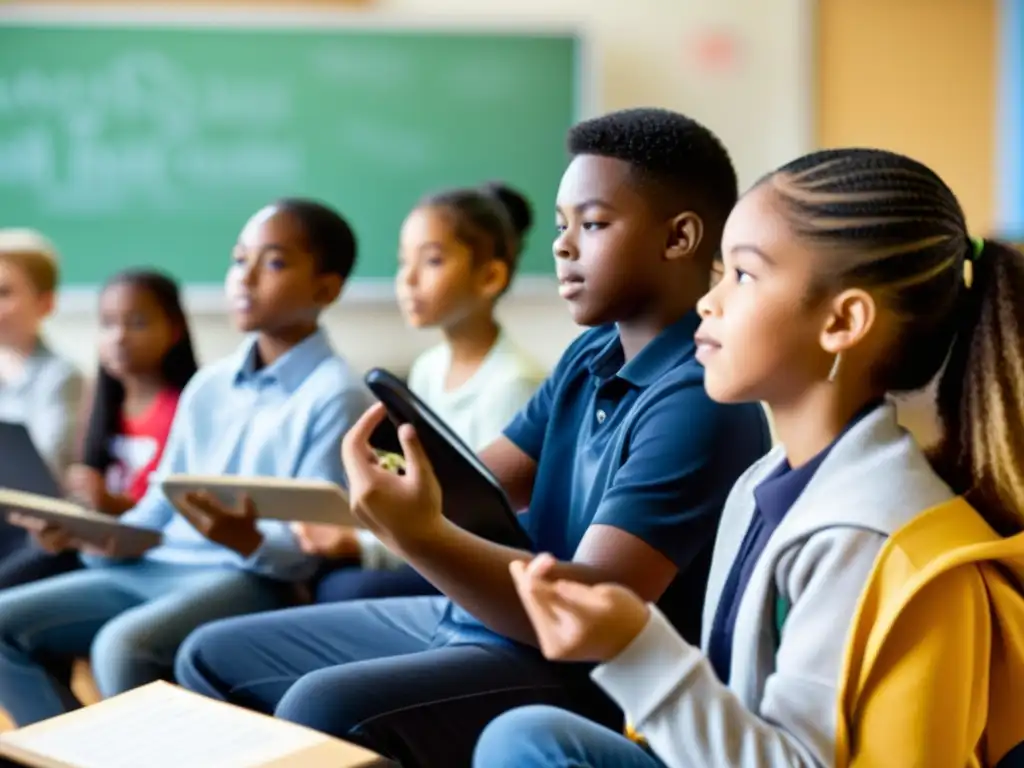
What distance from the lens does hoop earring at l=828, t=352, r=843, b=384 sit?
2.46 feet

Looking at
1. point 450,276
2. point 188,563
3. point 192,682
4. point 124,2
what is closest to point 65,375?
point 188,563

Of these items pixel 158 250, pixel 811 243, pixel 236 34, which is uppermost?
pixel 236 34

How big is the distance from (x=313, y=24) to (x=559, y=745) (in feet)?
7.62

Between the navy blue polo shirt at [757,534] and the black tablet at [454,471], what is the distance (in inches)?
6.4

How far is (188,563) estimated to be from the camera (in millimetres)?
1490

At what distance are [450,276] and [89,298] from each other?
1515 millimetres

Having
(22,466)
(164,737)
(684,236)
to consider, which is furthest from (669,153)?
(22,466)

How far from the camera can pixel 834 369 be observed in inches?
29.8

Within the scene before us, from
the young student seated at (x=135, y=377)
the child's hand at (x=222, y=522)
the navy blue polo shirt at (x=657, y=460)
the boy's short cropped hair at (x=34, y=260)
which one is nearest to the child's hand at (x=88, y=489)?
the young student seated at (x=135, y=377)

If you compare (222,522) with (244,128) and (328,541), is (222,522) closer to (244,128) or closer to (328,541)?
(328,541)

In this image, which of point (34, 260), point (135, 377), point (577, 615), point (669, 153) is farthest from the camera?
point (34, 260)

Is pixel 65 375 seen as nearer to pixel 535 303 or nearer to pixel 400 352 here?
pixel 400 352

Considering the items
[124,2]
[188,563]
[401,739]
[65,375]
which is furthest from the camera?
[124,2]

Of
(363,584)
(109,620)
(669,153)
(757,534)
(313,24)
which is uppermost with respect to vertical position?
(313,24)
